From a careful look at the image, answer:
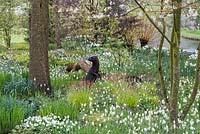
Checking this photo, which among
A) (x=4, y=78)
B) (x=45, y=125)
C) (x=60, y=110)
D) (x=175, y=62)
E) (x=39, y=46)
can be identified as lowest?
(x=45, y=125)

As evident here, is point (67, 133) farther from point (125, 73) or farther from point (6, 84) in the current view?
point (125, 73)

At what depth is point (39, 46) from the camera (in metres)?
9.10

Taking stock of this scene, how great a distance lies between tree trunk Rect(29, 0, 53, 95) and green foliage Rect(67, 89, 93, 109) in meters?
1.46

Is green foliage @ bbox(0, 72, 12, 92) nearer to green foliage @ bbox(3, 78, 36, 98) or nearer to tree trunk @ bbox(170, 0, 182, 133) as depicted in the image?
green foliage @ bbox(3, 78, 36, 98)

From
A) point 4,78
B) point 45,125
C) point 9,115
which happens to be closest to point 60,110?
point 45,125

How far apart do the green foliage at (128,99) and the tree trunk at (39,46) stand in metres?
1.91

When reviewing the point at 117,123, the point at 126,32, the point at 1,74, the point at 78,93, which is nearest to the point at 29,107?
the point at 78,93

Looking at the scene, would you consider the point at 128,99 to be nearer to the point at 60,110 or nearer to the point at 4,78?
the point at 60,110

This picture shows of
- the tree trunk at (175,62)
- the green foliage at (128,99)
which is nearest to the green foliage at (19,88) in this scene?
the green foliage at (128,99)

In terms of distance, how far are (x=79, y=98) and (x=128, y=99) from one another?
0.89 metres

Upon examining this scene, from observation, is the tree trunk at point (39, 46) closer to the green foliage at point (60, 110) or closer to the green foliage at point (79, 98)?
the green foliage at point (79, 98)

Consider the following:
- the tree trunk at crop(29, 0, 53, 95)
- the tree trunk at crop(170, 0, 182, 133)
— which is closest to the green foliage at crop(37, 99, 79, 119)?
the tree trunk at crop(29, 0, 53, 95)

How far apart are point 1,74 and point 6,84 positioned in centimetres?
54

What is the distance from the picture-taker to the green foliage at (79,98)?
738 centimetres
